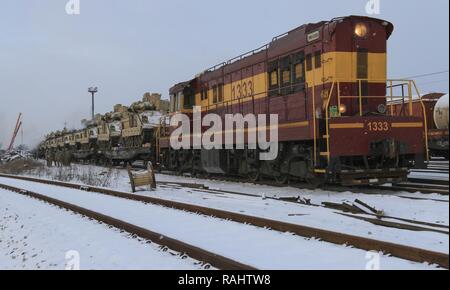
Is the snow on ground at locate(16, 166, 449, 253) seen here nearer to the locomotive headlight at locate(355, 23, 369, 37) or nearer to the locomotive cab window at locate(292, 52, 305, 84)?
the locomotive cab window at locate(292, 52, 305, 84)

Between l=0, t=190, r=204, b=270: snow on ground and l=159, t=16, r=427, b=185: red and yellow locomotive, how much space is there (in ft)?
15.8

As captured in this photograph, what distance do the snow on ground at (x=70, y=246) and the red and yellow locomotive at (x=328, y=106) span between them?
4822 mm

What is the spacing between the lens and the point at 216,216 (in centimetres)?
888

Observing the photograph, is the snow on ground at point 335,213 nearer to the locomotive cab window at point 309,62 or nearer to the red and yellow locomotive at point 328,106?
the red and yellow locomotive at point 328,106

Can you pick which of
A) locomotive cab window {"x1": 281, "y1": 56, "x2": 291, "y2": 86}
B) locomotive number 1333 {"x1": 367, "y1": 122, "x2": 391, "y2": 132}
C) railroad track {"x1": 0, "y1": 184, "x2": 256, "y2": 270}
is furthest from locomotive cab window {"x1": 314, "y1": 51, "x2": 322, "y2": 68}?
railroad track {"x1": 0, "y1": 184, "x2": 256, "y2": 270}

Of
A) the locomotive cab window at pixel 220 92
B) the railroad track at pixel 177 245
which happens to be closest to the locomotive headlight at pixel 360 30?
the locomotive cab window at pixel 220 92

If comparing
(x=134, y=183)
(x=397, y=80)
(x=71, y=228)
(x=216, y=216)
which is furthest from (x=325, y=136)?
(x=134, y=183)

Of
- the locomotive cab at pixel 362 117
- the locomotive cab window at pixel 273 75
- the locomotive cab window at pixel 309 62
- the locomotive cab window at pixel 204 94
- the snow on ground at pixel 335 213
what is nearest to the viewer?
the snow on ground at pixel 335 213

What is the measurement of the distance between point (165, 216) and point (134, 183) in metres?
5.99

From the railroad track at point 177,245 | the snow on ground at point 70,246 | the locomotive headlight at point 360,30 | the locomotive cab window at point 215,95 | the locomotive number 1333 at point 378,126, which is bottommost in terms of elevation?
the snow on ground at point 70,246

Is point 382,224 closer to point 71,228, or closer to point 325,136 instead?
point 325,136

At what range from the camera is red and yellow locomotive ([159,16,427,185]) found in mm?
9375

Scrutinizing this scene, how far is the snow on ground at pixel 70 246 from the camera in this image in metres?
5.68

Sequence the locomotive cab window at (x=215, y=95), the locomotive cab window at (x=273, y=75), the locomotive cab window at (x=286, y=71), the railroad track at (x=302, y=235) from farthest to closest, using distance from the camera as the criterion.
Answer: the locomotive cab window at (x=215, y=95) < the locomotive cab window at (x=273, y=75) < the locomotive cab window at (x=286, y=71) < the railroad track at (x=302, y=235)
